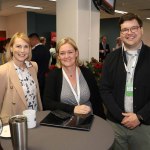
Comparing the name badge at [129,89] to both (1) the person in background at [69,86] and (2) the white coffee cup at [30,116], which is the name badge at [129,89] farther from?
(2) the white coffee cup at [30,116]

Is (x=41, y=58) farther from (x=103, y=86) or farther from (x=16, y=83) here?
(x=103, y=86)

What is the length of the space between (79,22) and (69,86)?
1650mm

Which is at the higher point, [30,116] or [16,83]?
[16,83]

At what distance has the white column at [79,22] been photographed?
137 inches

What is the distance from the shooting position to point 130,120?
70.6 inches

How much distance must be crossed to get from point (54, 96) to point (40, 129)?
57cm

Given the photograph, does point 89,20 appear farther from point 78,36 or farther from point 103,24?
point 103,24

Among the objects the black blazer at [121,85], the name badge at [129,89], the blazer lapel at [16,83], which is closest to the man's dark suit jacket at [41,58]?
the blazer lapel at [16,83]

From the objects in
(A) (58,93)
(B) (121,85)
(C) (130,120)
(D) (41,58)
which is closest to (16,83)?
(A) (58,93)

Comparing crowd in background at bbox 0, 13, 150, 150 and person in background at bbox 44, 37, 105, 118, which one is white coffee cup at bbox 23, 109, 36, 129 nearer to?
crowd in background at bbox 0, 13, 150, 150

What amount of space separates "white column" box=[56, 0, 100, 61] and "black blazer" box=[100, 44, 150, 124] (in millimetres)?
1603

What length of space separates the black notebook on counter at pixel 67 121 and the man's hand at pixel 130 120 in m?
0.26

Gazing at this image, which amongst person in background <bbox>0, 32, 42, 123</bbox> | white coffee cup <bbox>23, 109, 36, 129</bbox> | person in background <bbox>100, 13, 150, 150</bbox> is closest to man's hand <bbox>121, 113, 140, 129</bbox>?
person in background <bbox>100, 13, 150, 150</bbox>

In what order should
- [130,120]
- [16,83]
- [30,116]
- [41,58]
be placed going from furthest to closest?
[41,58]
[16,83]
[130,120]
[30,116]
